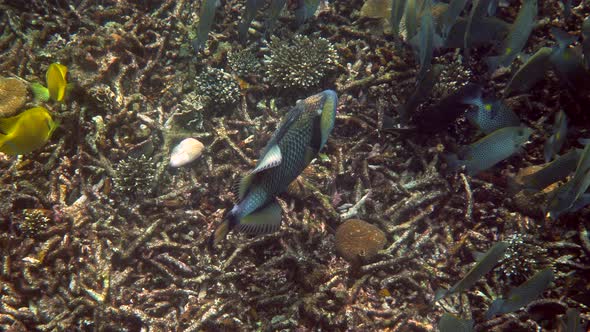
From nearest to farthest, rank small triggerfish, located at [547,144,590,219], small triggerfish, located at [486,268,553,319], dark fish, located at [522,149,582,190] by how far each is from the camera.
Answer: small triggerfish, located at [547,144,590,219] → small triggerfish, located at [486,268,553,319] → dark fish, located at [522,149,582,190]

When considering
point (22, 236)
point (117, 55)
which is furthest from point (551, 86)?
point (22, 236)

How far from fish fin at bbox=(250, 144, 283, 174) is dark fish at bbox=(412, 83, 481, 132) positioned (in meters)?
2.10

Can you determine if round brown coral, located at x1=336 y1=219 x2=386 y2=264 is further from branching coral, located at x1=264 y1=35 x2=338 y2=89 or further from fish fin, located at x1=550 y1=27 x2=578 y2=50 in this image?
fish fin, located at x1=550 y1=27 x2=578 y2=50

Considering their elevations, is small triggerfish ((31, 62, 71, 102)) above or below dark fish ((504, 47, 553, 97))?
→ below

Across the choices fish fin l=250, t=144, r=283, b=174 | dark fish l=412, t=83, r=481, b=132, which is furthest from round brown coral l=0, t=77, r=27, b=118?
dark fish l=412, t=83, r=481, b=132

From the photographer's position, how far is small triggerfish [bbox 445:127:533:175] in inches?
118

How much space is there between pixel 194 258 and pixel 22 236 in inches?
69.9

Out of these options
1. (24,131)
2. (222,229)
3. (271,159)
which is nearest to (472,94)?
(271,159)

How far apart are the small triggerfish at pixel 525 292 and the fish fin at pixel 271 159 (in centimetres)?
220

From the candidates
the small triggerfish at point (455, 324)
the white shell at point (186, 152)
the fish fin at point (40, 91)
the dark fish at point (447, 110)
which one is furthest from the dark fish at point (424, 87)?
the fish fin at point (40, 91)

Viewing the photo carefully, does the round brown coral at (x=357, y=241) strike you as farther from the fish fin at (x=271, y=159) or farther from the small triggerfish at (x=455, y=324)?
the fish fin at (x=271, y=159)

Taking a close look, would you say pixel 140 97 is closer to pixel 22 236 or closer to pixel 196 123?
pixel 196 123

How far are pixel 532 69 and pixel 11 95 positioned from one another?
Result: 210 inches

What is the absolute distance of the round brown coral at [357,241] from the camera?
3365 mm
